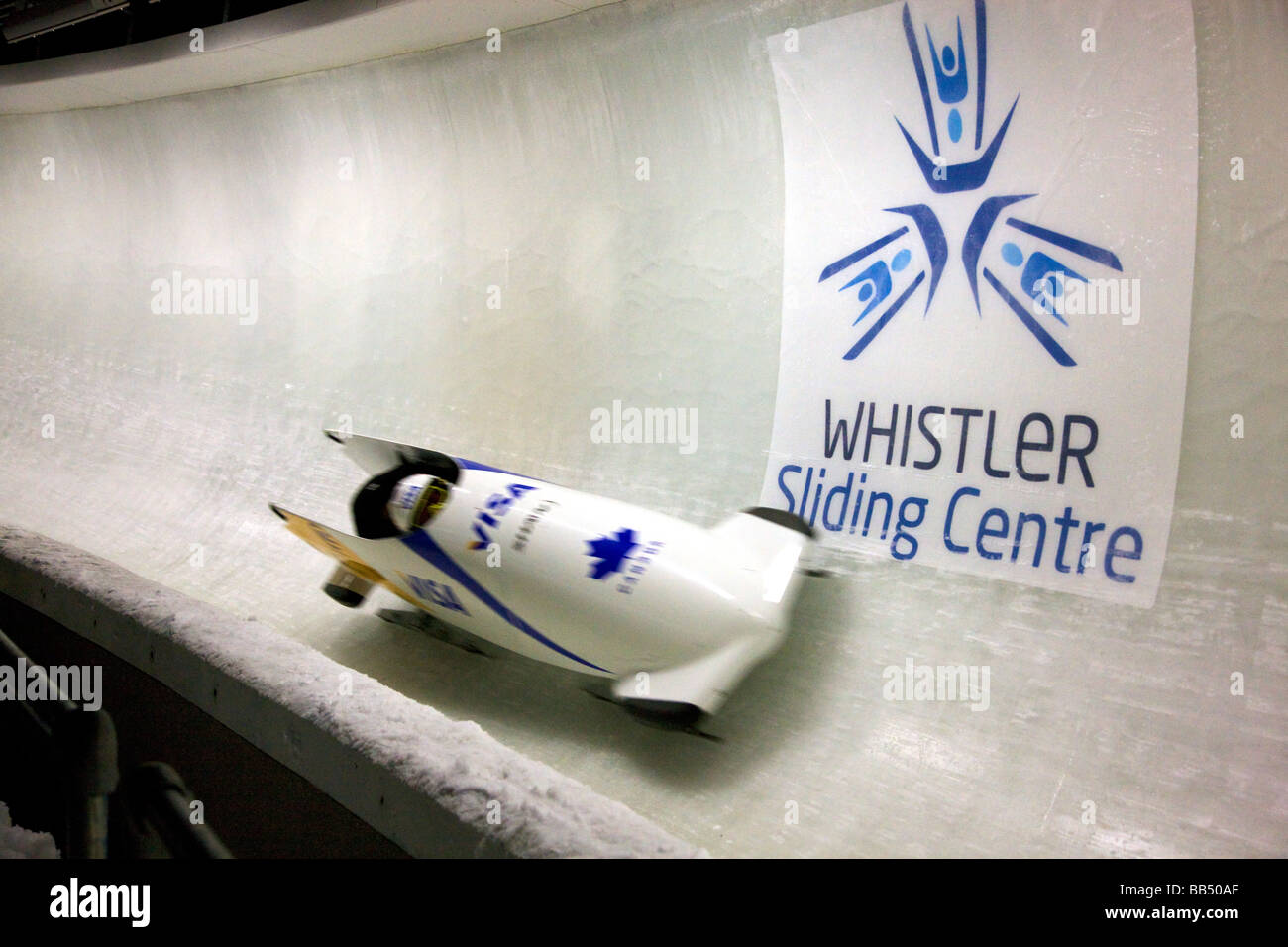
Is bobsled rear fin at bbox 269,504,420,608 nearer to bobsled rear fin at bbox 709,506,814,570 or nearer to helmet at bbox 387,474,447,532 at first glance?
helmet at bbox 387,474,447,532

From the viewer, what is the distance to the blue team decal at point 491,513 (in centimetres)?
292

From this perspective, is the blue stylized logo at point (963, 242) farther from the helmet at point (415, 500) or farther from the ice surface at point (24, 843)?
the ice surface at point (24, 843)

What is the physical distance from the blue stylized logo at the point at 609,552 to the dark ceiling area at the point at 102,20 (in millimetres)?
4433

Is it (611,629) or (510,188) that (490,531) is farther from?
(510,188)

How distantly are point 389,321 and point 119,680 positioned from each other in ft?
10.7

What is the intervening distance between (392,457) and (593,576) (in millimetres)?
1409

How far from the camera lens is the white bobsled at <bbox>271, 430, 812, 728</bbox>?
2.49m

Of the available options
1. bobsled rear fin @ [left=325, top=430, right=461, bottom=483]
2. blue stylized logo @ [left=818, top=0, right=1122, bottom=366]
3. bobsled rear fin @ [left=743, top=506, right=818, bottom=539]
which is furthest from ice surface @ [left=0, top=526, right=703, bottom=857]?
blue stylized logo @ [left=818, top=0, right=1122, bottom=366]

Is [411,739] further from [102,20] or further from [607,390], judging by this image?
[102,20]

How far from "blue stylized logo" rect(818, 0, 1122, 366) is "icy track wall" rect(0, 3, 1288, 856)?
16.1 inches

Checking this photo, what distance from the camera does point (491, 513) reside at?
298 cm

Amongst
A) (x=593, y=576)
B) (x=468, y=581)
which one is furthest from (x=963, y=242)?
(x=468, y=581)

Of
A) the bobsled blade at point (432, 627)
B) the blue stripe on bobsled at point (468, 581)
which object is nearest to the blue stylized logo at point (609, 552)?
the blue stripe on bobsled at point (468, 581)
